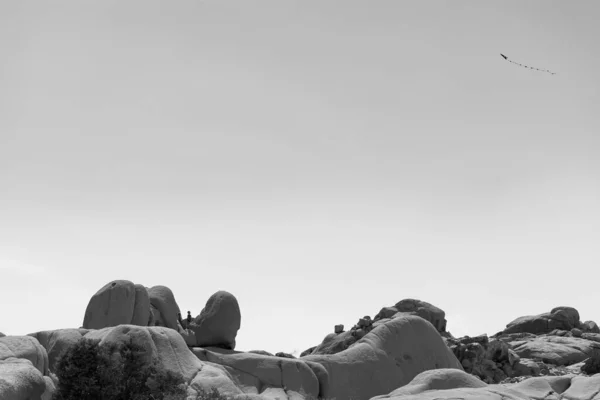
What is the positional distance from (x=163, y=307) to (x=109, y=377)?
21.5 m

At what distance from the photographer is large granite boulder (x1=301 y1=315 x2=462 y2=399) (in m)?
45.9

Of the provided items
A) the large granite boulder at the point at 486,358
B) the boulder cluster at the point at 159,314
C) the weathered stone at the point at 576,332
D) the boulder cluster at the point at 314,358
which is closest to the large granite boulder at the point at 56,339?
the boulder cluster at the point at 314,358

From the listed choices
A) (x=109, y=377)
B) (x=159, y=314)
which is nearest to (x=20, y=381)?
(x=109, y=377)

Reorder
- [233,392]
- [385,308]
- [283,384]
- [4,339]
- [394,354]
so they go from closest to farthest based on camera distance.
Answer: [4,339] → [233,392] → [283,384] → [394,354] → [385,308]

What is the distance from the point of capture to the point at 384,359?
4888 centimetres

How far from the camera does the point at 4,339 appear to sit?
103ft

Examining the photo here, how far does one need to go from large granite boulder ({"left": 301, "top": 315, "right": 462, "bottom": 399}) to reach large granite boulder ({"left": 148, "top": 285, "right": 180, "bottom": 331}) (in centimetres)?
1146

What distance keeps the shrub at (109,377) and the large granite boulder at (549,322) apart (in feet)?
211

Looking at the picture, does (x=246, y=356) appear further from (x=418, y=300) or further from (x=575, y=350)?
(x=575, y=350)

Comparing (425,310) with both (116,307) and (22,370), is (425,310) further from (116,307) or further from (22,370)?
(22,370)

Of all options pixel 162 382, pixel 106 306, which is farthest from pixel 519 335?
pixel 162 382

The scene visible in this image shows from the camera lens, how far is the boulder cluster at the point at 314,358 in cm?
3069

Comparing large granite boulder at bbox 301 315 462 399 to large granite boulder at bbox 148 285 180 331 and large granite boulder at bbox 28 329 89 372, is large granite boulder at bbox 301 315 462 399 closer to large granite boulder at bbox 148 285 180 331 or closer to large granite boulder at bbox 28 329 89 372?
large granite boulder at bbox 148 285 180 331

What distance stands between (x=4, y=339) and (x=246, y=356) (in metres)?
16.6
